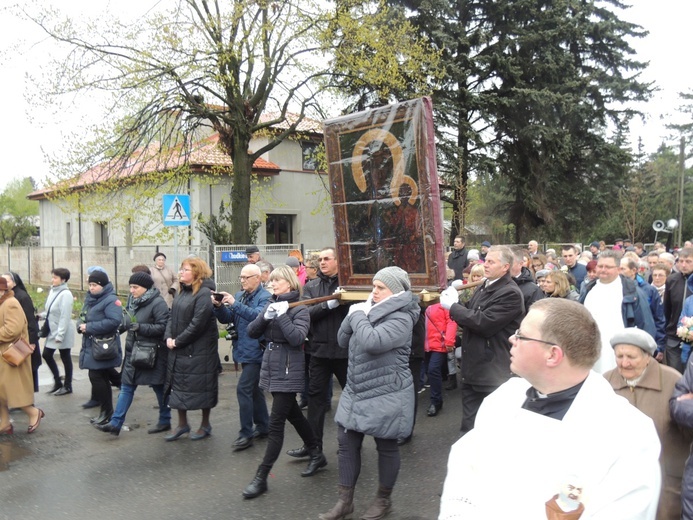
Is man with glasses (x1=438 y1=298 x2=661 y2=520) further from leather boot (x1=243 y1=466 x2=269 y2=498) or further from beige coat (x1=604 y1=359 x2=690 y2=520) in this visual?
leather boot (x1=243 y1=466 x2=269 y2=498)

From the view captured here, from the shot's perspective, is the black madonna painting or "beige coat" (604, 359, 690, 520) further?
the black madonna painting

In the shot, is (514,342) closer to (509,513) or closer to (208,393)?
(509,513)

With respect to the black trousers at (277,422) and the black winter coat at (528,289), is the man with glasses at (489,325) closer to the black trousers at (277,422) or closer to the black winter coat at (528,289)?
the black winter coat at (528,289)

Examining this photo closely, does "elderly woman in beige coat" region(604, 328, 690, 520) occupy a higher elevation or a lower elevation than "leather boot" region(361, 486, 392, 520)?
higher

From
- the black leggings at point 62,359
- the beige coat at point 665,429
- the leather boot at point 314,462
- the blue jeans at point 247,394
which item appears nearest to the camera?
the beige coat at point 665,429

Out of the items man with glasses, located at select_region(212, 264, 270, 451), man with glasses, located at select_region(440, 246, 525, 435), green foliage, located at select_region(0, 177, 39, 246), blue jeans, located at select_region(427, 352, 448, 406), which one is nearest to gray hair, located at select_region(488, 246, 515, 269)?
man with glasses, located at select_region(440, 246, 525, 435)

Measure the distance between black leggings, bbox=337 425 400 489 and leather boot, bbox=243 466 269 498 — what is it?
2.73 feet

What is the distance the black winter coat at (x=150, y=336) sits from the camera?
20.8ft

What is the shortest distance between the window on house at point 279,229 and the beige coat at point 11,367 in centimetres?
1931

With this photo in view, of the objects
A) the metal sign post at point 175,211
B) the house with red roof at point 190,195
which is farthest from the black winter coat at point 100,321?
the house with red roof at point 190,195

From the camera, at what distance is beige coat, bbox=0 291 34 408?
6.29 metres

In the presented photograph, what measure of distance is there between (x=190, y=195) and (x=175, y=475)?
17953 millimetres

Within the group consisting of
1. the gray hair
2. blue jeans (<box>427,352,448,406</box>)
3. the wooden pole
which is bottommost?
blue jeans (<box>427,352,448,406</box>)

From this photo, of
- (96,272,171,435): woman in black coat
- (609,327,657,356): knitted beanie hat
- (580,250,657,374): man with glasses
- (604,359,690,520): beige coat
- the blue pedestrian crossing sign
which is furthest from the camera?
the blue pedestrian crossing sign
